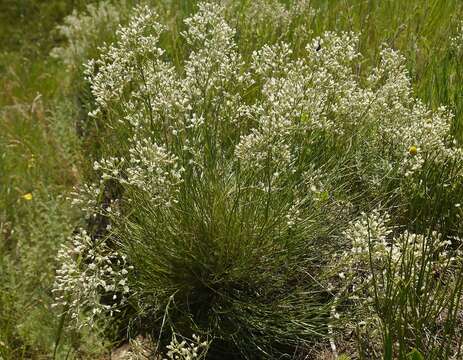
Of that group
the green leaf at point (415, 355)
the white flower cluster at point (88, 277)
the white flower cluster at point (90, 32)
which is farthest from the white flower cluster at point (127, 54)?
the white flower cluster at point (90, 32)

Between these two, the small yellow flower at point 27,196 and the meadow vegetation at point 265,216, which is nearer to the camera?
the meadow vegetation at point 265,216

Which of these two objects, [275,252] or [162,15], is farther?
[162,15]

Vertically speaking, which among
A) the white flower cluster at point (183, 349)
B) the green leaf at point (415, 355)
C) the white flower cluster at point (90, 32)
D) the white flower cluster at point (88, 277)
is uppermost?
the white flower cluster at point (90, 32)

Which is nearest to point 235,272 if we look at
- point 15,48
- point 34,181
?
point 34,181

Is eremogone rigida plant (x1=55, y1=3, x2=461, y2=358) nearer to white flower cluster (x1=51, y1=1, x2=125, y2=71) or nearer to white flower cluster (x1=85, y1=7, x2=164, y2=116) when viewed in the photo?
white flower cluster (x1=85, y1=7, x2=164, y2=116)

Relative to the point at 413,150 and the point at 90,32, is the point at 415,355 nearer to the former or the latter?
the point at 413,150

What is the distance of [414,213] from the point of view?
2873 millimetres

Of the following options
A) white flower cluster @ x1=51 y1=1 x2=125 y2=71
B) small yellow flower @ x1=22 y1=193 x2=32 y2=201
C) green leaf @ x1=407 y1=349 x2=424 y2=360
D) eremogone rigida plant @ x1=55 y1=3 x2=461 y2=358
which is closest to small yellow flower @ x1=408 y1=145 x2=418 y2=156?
eremogone rigida plant @ x1=55 y1=3 x2=461 y2=358

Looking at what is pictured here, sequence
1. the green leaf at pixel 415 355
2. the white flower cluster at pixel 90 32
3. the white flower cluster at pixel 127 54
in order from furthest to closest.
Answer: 1. the white flower cluster at pixel 90 32
2. the white flower cluster at pixel 127 54
3. the green leaf at pixel 415 355

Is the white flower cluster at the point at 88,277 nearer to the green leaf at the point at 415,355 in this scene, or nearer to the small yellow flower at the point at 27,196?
the green leaf at the point at 415,355

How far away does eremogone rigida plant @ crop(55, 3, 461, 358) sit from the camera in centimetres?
252

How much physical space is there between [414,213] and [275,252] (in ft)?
2.44

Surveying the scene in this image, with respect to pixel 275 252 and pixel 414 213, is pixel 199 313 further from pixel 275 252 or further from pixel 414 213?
pixel 414 213

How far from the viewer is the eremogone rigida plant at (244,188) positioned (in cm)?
252
